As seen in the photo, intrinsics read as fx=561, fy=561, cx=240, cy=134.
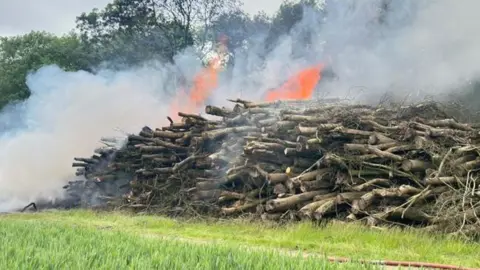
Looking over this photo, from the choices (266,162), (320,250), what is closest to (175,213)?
(266,162)

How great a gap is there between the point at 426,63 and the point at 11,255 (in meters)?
14.8

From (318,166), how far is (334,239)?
9.80ft

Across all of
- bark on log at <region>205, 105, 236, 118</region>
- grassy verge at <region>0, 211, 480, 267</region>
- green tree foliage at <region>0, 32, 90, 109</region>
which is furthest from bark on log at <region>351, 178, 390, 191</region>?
green tree foliage at <region>0, 32, 90, 109</region>

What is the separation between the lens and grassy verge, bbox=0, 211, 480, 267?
8.48 metres

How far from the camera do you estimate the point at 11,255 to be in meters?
6.04

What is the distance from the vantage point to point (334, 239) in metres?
10.1

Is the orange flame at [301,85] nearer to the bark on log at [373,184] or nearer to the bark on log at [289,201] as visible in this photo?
the bark on log at [289,201]

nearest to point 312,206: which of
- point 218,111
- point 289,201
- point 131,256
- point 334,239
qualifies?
point 289,201

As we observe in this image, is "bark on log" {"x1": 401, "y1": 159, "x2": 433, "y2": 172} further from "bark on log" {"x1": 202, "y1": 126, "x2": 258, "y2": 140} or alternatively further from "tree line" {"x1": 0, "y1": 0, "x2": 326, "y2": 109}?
"tree line" {"x1": 0, "y1": 0, "x2": 326, "y2": 109}

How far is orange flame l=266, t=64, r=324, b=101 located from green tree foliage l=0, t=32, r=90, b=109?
65.6 ft

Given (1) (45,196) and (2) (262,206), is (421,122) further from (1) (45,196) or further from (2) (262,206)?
(1) (45,196)

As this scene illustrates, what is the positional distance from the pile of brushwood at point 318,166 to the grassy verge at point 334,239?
590 millimetres

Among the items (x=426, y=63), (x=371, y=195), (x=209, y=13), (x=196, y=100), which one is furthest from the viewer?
(x=209, y=13)

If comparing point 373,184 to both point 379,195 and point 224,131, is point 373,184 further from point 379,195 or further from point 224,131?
point 224,131
